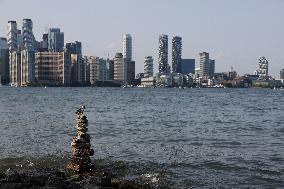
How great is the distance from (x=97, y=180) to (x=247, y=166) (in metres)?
11.3

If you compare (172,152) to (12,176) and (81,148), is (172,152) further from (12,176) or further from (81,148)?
(12,176)

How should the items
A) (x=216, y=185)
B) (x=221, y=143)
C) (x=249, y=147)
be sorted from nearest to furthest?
(x=216, y=185), (x=249, y=147), (x=221, y=143)

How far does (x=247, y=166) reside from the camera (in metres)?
27.0

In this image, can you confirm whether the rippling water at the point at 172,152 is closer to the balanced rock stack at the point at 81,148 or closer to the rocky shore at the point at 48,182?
the balanced rock stack at the point at 81,148

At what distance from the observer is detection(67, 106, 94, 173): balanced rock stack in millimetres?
22484

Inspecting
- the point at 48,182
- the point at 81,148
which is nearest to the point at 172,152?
the point at 81,148

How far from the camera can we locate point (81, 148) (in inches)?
888

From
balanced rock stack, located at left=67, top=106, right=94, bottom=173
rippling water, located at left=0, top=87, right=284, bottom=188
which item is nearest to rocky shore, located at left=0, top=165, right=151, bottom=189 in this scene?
balanced rock stack, located at left=67, top=106, right=94, bottom=173

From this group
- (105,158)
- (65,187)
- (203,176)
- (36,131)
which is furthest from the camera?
(36,131)

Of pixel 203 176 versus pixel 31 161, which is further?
pixel 31 161

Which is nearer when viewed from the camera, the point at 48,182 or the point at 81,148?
the point at 48,182

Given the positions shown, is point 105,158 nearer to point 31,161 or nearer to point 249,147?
point 31,161

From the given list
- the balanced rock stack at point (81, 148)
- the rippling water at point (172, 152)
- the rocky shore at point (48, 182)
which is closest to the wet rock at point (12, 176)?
the rocky shore at point (48, 182)

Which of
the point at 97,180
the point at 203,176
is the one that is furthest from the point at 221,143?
the point at 97,180
